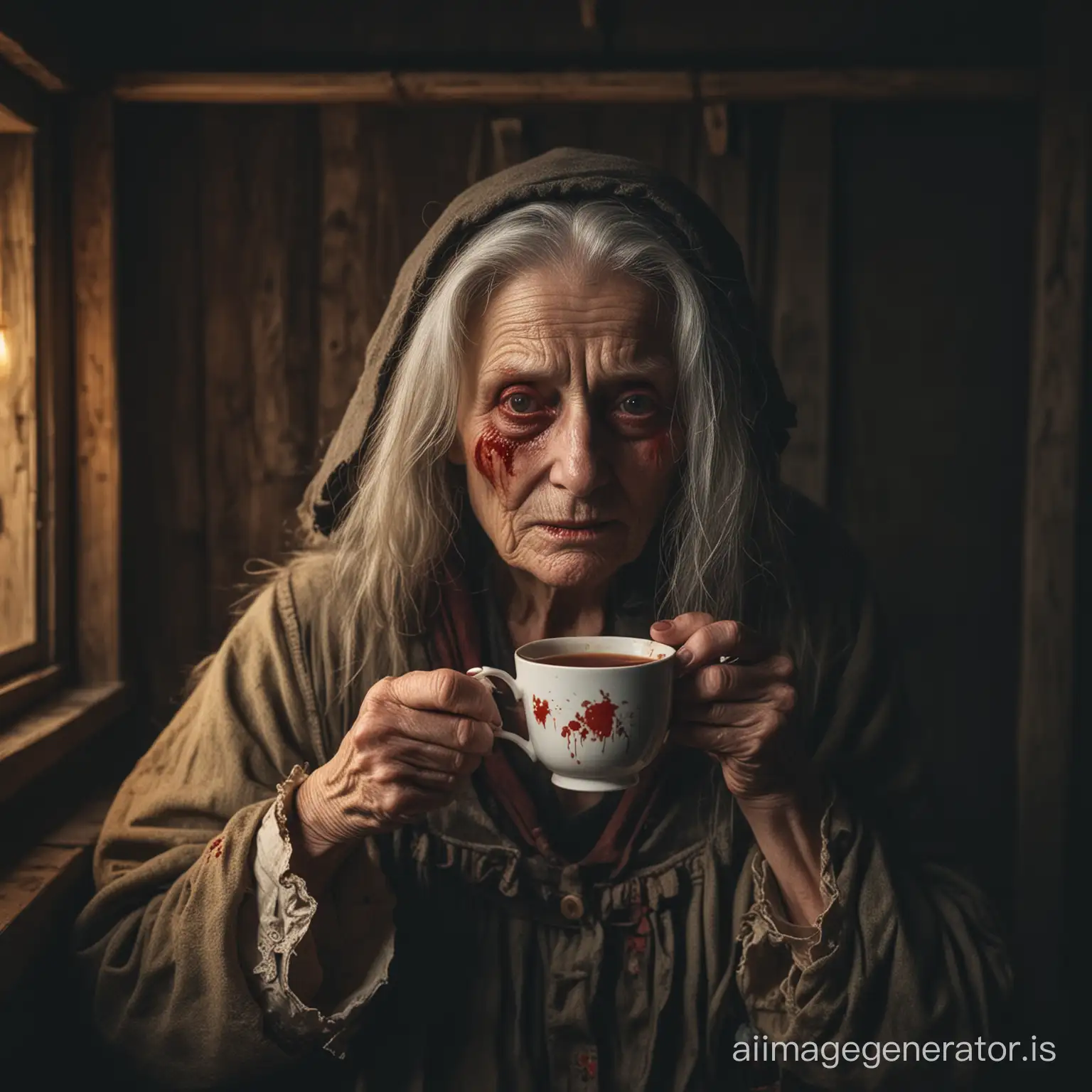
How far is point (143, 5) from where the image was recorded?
185cm

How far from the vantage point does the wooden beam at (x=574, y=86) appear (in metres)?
1.76

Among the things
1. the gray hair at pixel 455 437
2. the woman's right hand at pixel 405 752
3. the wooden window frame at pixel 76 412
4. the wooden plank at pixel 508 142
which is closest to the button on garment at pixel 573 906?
the woman's right hand at pixel 405 752

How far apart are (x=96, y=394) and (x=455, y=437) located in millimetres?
761

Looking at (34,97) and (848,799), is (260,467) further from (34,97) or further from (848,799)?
(848,799)

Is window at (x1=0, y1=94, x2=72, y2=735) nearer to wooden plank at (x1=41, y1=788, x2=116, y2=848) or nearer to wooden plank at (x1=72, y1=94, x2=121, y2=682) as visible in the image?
wooden plank at (x1=72, y1=94, x2=121, y2=682)

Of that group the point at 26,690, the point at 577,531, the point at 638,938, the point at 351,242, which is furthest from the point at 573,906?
the point at 351,242

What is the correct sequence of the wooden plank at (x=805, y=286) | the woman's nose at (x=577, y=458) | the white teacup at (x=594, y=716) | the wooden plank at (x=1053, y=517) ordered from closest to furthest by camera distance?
the white teacup at (x=594, y=716)
the woman's nose at (x=577, y=458)
the wooden plank at (x=1053, y=517)
the wooden plank at (x=805, y=286)

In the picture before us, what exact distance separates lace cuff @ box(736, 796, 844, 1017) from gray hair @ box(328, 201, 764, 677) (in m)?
0.37

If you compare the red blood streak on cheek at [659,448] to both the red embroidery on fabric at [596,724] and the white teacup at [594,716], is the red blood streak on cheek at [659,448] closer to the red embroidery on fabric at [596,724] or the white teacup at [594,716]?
the white teacup at [594,716]

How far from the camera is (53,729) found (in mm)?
1481

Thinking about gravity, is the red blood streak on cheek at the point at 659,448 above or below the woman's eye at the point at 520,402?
below

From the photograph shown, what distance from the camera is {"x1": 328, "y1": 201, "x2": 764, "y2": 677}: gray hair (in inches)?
52.6

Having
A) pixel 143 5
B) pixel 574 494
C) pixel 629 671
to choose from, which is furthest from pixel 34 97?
pixel 629 671

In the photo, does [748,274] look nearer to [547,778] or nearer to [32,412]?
[547,778]
